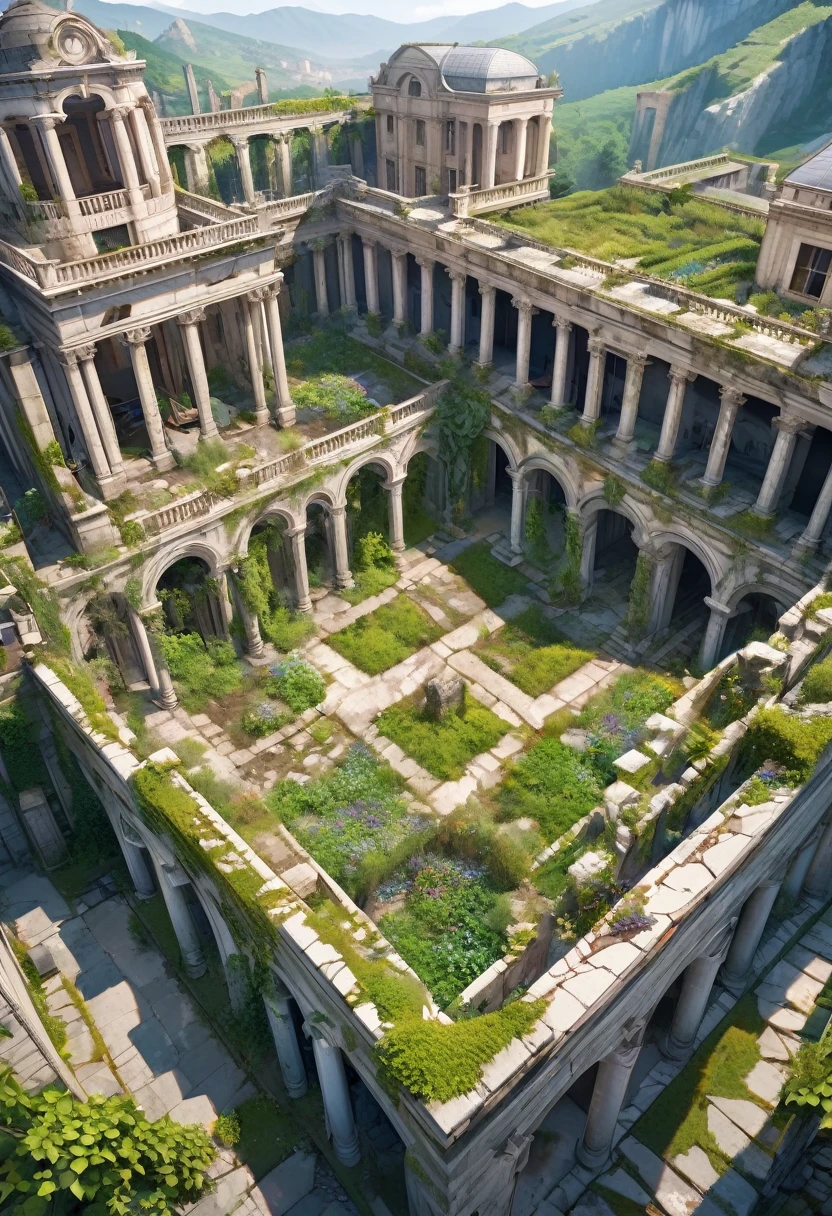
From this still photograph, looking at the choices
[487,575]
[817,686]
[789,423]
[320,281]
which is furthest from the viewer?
[320,281]

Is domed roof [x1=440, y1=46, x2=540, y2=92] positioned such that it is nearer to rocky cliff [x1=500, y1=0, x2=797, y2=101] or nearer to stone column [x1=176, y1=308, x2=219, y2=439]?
stone column [x1=176, y1=308, x2=219, y2=439]

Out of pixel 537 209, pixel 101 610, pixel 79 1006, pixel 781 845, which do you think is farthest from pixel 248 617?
pixel 537 209

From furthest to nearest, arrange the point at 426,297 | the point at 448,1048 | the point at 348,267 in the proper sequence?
the point at 348,267, the point at 426,297, the point at 448,1048

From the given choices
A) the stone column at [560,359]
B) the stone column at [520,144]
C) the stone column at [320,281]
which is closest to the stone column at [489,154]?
the stone column at [520,144]

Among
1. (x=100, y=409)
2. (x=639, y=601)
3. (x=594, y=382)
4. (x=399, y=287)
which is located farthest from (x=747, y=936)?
(x=399, y=287)

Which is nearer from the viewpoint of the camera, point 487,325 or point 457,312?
point 487,325

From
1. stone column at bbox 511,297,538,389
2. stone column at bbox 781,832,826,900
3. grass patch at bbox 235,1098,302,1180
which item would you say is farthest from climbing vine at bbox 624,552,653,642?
grass patch at bbox 235,1098,302,1180

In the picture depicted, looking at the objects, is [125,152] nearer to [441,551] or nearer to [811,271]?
[441,551]
